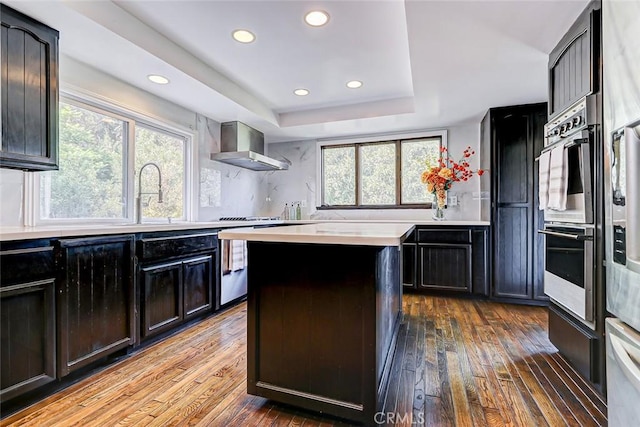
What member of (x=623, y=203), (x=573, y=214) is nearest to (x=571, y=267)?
(x=573, y=214)

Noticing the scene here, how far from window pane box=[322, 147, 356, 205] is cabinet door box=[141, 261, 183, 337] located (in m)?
2.76

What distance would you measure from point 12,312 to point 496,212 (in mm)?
4006

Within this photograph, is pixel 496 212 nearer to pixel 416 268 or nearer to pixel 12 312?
pixel 416 268

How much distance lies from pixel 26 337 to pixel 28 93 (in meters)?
1.37

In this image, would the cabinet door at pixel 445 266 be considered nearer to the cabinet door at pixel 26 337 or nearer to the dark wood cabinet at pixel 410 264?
the dark wood cabinet at pixel 410 264

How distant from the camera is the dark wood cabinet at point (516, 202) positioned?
10.9 ft

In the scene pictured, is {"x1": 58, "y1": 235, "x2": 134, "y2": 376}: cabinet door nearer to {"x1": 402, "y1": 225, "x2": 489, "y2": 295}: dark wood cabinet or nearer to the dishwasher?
the dishwasher

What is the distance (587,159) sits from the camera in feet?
5.71

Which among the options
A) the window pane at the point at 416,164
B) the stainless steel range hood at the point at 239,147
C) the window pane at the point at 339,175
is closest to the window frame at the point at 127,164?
the stainless steel range hood at the point at 239,147

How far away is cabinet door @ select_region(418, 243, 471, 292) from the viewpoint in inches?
145

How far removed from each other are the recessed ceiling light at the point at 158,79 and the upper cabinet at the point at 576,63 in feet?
9.68

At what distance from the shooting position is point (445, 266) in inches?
148

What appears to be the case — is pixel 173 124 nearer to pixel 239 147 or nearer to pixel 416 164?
pixel 239 147

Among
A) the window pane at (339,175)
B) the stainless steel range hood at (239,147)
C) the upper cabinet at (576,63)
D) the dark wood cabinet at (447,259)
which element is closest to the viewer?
the upper cabinet at (576,63)
